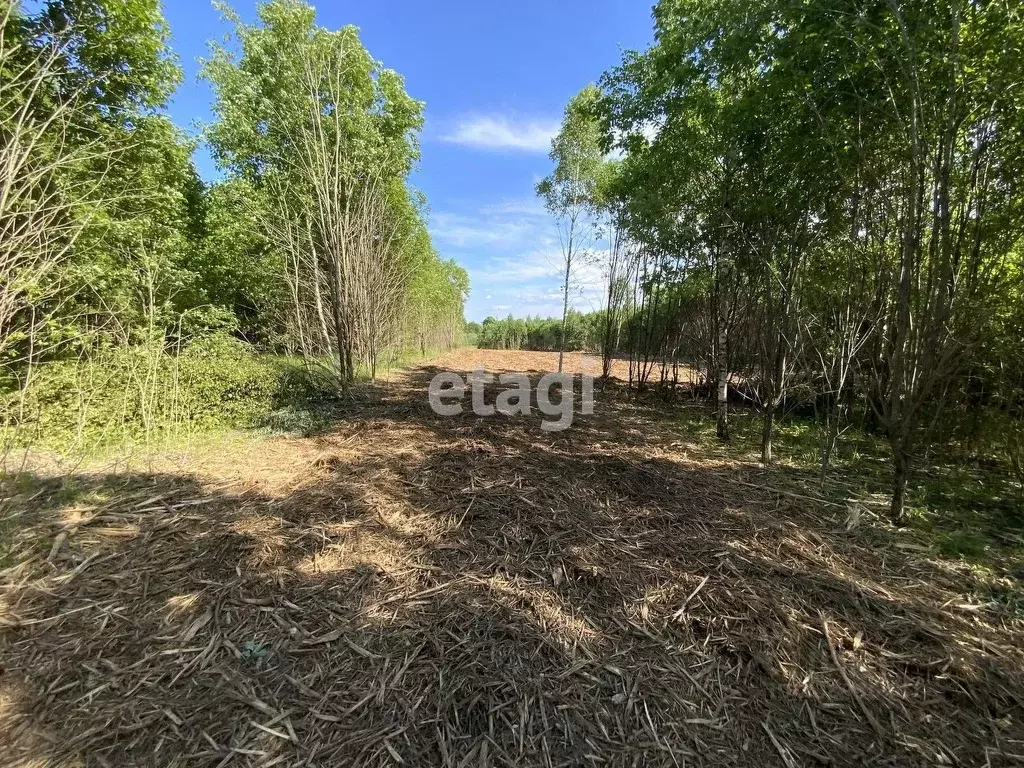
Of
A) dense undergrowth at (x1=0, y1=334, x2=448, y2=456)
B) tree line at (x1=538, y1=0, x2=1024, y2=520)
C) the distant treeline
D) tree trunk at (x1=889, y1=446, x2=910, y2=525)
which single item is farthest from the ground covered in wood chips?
the distant treeline

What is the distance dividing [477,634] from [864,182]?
4.69 metres

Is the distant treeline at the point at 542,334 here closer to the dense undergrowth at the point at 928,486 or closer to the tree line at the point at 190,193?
the tree line at the point at 190,193

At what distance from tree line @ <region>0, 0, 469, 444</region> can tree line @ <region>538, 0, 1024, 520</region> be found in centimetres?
496

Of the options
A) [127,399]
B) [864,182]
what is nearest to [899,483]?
[864,182]

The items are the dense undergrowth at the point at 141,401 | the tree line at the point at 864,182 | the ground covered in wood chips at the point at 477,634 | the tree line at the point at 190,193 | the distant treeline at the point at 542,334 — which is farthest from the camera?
the distant treeline at the point at 542,334

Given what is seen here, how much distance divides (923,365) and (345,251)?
792cm

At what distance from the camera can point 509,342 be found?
33094 millimetres

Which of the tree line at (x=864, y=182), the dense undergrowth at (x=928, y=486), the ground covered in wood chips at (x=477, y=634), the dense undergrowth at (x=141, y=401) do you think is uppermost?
the tree line at (x=864, y=182)

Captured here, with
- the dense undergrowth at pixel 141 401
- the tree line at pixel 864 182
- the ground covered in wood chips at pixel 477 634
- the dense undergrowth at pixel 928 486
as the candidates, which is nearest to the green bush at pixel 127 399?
the dense undergrowth at pixel 141 401

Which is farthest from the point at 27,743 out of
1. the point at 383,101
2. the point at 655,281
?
the point at 383,101

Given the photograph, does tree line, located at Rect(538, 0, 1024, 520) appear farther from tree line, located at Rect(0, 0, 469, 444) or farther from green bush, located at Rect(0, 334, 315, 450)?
green bush, located at Rect(0, 334, 315, 450)

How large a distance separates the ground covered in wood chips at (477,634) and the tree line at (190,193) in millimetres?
1865

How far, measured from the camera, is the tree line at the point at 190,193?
10.8ft

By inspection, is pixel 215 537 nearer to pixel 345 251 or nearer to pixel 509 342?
pixel 345 251
